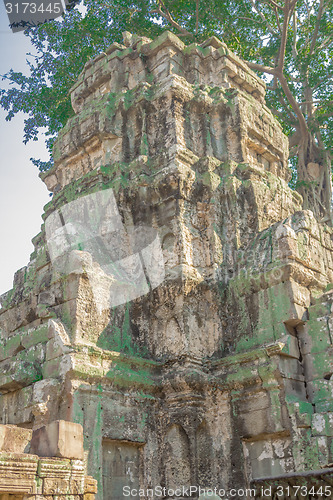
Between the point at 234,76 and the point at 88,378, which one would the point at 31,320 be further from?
the point at 234,76

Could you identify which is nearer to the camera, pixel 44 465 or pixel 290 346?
pixel 44 465

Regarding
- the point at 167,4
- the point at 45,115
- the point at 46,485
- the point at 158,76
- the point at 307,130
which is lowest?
the point at 46,485

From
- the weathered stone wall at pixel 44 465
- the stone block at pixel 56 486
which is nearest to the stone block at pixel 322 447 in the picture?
the weathered stone wall at pixel 44 465

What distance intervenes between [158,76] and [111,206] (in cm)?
307

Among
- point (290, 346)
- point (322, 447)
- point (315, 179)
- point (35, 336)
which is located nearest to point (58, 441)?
point (35, 336)

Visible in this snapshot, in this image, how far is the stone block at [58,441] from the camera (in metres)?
5.43

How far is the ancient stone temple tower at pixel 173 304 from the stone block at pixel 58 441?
1344mm

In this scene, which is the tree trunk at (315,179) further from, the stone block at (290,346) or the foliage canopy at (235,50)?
the stone block at (290,346)

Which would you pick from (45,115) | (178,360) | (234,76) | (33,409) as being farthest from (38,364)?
→ (45,115)

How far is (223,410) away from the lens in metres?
7.79

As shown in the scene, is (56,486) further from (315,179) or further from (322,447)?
(315,179)

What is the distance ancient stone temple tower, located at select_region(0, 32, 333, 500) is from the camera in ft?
23.8

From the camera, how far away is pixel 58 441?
17.8 feet

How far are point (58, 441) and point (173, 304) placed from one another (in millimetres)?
3319
